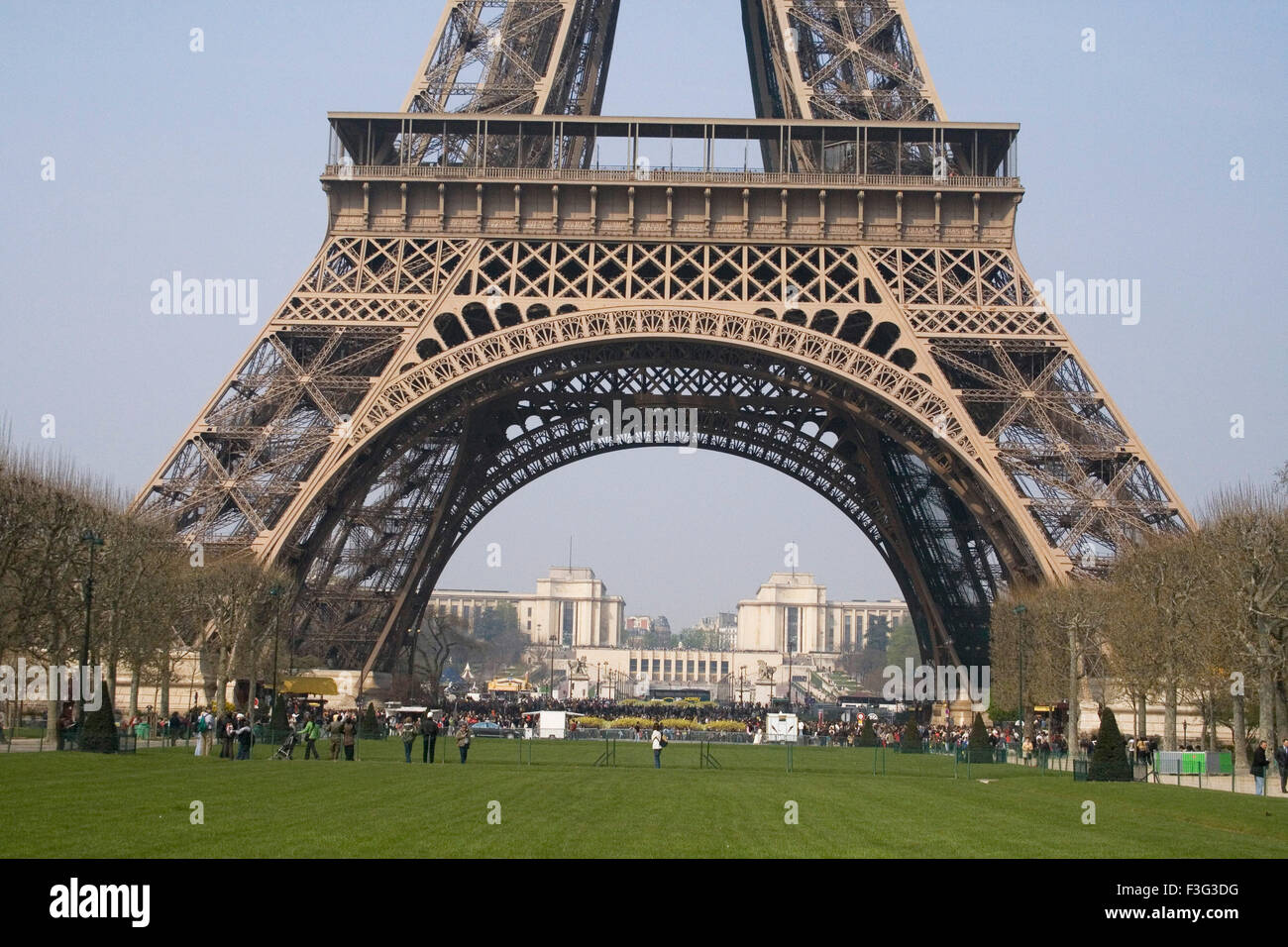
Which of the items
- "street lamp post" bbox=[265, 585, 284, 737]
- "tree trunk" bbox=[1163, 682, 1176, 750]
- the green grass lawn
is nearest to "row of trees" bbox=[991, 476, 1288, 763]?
"tree trunk" bbox=[1163, 682, 1176, 750]

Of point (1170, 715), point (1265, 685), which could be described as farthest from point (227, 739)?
point (1170, 715)

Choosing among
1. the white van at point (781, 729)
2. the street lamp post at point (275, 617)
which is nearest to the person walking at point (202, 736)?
the street lamp post at point (275, 617)

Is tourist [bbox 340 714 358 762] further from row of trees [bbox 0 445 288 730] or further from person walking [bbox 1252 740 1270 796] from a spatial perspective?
person walking [bbox 1252 740 1270 796]

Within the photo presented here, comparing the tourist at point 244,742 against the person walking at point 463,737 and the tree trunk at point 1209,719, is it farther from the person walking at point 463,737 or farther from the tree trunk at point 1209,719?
the tree trunk at point 1209,719

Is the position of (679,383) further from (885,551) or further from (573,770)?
(573,770)

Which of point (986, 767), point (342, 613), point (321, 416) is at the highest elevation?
point (321, 416)

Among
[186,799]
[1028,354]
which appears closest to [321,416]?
[1028,354]
